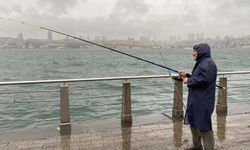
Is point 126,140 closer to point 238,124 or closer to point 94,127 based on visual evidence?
point 94,127

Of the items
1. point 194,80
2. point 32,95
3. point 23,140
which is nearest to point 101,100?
point 32,95

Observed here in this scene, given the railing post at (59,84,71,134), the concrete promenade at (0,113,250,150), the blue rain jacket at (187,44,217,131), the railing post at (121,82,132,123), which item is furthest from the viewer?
the railing post at (121,82,132,123)

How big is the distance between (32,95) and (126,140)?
691 inches

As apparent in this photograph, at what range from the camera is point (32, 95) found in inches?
906

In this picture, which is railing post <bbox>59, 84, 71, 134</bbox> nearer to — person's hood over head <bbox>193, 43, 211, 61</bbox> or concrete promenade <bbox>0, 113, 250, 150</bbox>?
concrete promenade <bbox>0, 113, 250, 150</bbox>

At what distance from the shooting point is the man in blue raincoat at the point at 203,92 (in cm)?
515

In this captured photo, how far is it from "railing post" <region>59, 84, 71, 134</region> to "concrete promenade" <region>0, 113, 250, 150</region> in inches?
12.1

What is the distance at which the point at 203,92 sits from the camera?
5227mm

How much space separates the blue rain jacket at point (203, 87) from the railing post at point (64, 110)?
9.36 ft

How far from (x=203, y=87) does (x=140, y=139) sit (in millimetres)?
1940

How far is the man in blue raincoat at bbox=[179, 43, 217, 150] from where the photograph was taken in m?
5.15

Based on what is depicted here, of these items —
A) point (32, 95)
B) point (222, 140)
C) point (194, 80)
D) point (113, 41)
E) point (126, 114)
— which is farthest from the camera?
point (32, 95)

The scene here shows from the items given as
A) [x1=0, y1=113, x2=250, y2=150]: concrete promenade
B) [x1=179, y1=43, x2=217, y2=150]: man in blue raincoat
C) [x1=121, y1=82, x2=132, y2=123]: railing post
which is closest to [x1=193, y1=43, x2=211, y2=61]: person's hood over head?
[x1=179, y1=43, x2=217, y2=150]: man in blue raincoat

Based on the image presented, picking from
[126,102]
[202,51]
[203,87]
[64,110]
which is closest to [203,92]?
[203,87]
